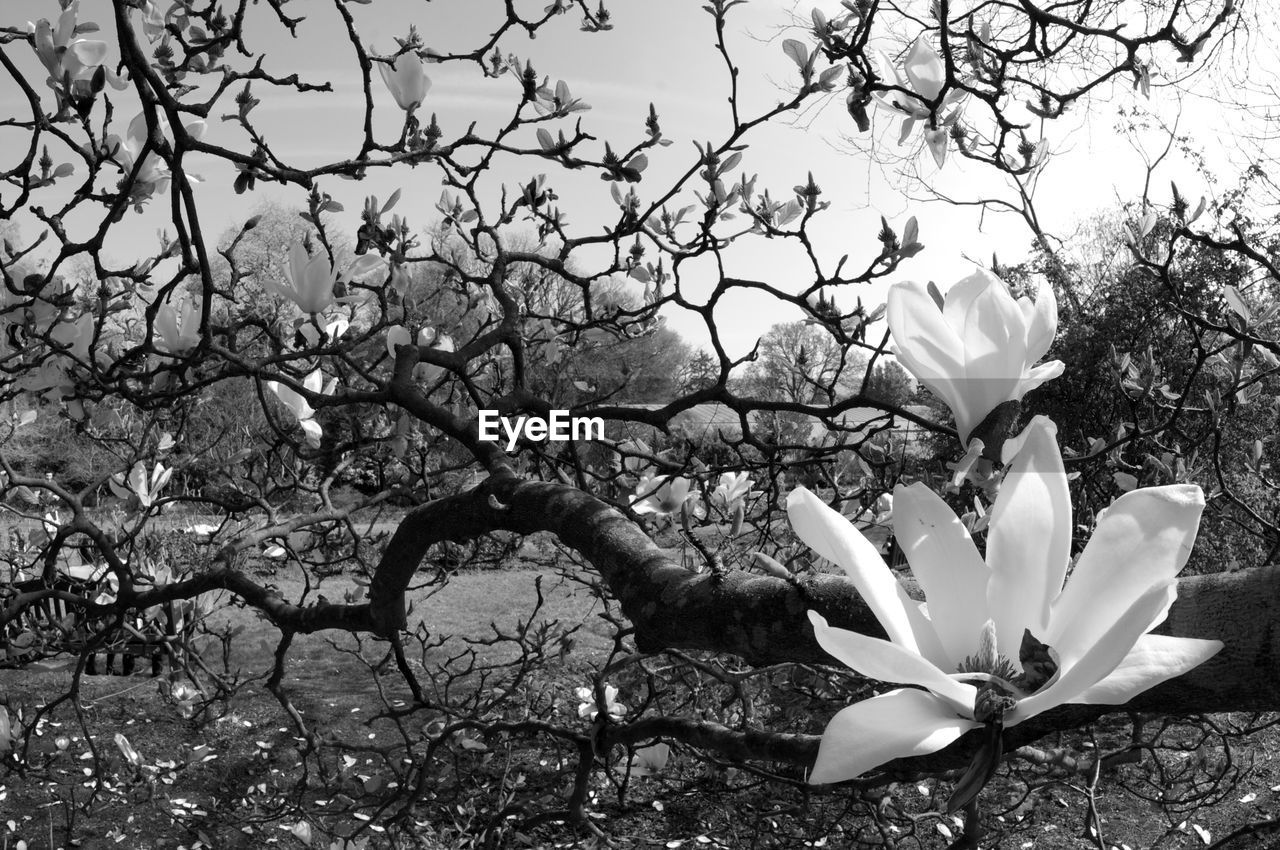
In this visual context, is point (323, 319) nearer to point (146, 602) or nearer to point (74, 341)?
point (74, 341)

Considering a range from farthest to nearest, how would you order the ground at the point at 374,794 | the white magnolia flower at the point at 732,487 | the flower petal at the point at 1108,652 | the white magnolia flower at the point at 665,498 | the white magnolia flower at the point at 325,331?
the ground at the point at 374,794 < the white magnolia flower at the point at 732,487 < the white magnolia flower at the point at 665,498 < the white magnolia flower at the point at 325,331 < the flower petal at the point at 1108,652

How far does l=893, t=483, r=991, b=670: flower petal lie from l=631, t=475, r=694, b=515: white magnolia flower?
1.07m

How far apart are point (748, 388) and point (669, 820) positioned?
8.55m

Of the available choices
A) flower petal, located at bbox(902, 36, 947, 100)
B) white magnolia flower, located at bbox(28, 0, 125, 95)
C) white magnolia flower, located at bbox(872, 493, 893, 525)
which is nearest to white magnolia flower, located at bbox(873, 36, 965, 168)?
flower petal, located at bbox(902, 36, 947, 100)

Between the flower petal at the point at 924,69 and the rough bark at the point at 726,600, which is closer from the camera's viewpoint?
the rough bark at the point at 726,600

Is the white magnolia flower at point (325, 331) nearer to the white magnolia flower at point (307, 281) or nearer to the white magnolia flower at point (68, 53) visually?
the white magnolia flower at point (307, 281)

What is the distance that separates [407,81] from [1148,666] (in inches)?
53.8

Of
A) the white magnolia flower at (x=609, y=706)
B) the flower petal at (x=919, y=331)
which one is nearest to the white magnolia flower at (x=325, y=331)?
the flower petal at (x=919, y=331)

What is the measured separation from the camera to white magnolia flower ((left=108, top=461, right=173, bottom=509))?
6.93 ft

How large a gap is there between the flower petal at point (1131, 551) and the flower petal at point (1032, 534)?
27mm

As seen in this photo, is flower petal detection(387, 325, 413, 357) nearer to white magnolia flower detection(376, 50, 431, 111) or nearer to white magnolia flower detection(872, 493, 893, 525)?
white magnolia flower detection(376, 50, 431, 111)

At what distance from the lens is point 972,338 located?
1.48ft

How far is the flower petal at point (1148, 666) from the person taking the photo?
31cm

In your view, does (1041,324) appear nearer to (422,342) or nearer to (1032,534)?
(1032,534)
